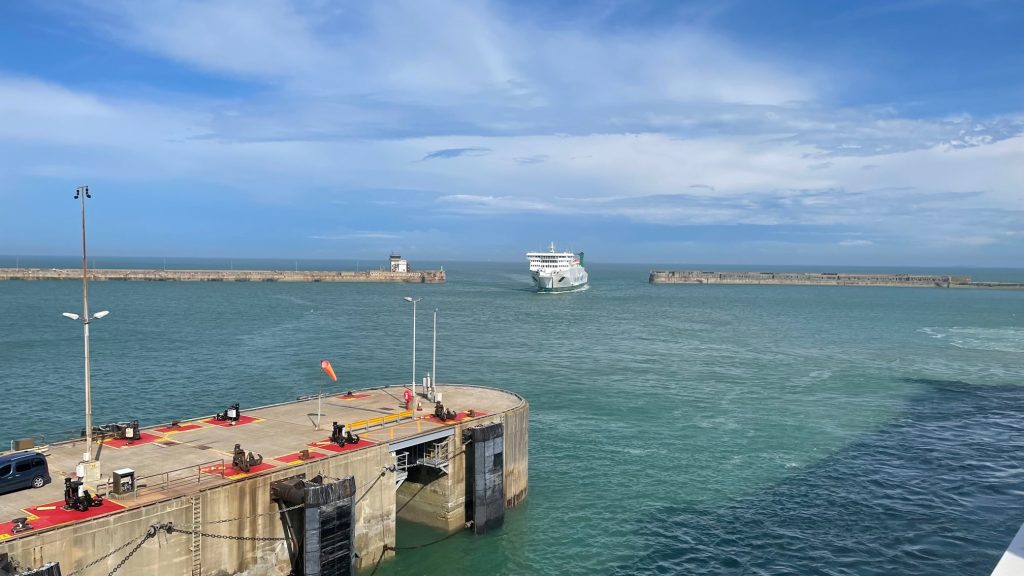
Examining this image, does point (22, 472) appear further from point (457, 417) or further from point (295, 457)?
point (457, 417)

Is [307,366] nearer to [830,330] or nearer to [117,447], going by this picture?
[117,447]

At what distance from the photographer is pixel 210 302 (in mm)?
161125

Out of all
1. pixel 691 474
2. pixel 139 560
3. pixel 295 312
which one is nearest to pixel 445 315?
pixel 295 312

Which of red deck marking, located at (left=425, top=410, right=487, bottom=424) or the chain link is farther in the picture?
red deck marking, located at (left=425, top=410, right=487, bottom=424)

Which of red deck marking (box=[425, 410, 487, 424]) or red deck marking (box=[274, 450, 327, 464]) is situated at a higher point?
red deck marking (box=[425, 410, 487, 424])

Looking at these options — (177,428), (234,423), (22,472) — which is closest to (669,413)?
(234,423)

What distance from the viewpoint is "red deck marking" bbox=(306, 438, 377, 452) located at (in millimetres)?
31844

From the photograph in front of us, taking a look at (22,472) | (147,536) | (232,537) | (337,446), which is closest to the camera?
(147,536)

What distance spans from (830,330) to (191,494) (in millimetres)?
126195

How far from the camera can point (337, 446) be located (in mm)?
32125

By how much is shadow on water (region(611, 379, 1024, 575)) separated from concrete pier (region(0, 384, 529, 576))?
32.5 ft

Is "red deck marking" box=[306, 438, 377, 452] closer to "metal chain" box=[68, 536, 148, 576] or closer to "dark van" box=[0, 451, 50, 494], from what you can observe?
"metal chain" box=[68, 536, 148, 576]

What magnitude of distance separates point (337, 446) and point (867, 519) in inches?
1161

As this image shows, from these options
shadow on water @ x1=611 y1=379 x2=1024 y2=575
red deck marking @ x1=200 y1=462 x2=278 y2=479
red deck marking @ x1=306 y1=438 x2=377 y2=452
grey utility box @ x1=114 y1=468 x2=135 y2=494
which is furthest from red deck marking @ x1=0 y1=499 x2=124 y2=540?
shadow on water @ x1=611 y1=379 x2=1024 y2=575
